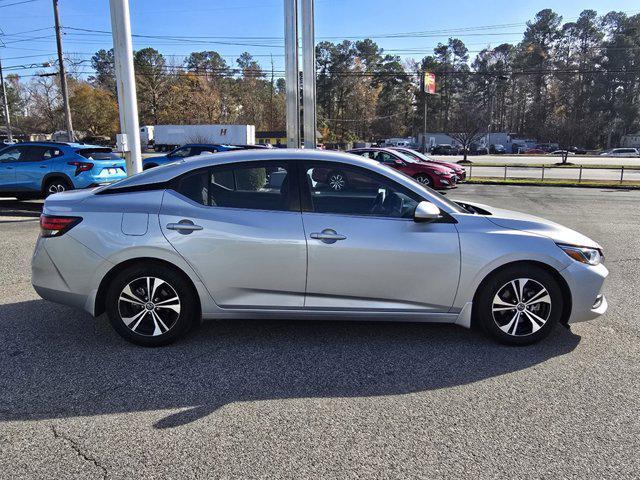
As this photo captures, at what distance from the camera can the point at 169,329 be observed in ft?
13.0

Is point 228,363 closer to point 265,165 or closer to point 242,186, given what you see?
point 242,186

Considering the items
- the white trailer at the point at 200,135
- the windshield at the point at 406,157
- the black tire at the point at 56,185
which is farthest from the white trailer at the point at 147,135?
the black tire at the point at 56,185

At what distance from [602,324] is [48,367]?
4.83 metres

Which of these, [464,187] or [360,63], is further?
[360,63]

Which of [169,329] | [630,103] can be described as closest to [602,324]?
[169,329]

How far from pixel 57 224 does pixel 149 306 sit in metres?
1.01

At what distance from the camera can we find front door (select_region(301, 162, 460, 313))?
3807 millimetres

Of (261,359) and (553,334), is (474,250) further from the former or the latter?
(261,359)

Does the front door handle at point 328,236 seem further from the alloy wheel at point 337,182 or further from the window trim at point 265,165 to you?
the alloy wheel at point 337,182

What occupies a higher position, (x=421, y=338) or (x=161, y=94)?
(x=161, y=94)

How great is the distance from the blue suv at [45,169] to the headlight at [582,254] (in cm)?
1016

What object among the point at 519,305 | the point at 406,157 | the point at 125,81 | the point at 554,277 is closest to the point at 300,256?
the point at 519,305

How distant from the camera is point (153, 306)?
3.93m

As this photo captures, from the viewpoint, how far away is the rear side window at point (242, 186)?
3.99 meters
